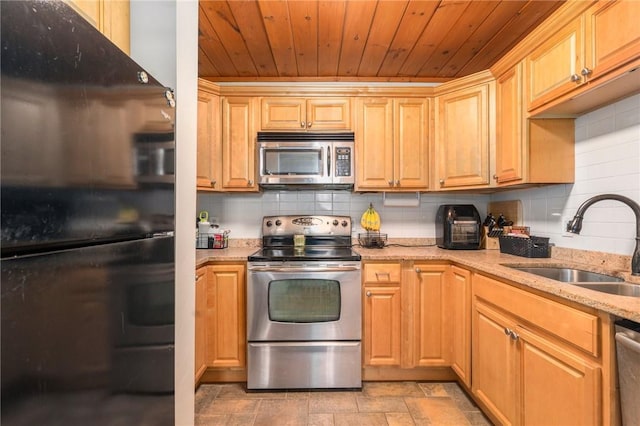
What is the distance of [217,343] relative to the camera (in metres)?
2.17

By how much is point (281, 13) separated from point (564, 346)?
2.20 meters

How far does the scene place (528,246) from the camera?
78.8 inches

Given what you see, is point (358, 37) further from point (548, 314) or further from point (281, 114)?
point (548, 314)

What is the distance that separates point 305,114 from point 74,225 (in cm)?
215

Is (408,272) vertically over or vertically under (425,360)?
over

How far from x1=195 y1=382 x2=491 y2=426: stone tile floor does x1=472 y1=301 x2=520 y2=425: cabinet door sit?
24 cm

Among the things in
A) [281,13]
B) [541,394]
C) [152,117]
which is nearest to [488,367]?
[541,394]

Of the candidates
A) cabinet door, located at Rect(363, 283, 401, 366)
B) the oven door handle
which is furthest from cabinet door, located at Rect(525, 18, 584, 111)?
the oven door handle

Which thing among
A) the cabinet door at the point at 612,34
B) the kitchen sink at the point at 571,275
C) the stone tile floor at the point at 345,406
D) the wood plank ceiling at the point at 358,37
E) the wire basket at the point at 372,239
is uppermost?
the wood plank ceiling at the point at 358,37

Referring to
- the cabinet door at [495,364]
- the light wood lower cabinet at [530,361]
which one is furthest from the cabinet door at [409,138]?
the cabinet door at [495,364]

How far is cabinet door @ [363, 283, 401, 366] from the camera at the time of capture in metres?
2.17

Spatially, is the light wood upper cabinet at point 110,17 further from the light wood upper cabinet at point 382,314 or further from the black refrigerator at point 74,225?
the light wood upper cabinet at point 382,314

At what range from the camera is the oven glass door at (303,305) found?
2107 mm

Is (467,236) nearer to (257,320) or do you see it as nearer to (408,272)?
(408,272)
